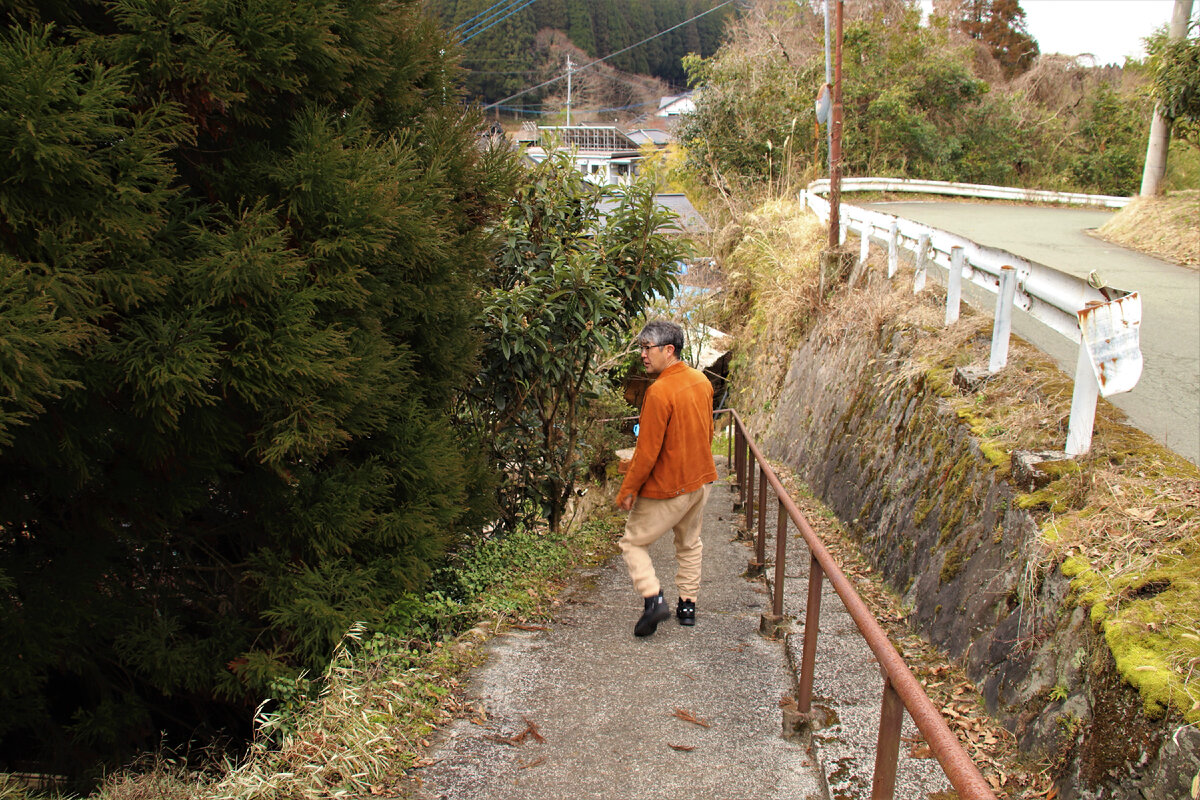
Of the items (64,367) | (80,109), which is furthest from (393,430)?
(80,109)

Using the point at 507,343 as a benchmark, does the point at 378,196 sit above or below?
above

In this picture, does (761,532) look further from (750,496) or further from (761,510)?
(750,496)

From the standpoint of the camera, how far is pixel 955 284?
6492 mm

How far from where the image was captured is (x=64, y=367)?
232 cm

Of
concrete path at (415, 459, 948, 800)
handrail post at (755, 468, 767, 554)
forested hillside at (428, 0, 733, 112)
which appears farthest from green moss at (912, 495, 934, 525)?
forested hillside at (428, 0, 733, 112)

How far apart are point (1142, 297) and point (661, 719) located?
7940mm

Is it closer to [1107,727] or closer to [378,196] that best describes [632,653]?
[1107,727]

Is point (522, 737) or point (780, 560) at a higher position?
point (780, 560)

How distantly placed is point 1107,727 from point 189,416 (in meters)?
3.22

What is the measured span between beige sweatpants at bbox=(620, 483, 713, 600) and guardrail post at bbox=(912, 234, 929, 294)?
14.1 ft

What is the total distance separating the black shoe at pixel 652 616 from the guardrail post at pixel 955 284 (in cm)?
369

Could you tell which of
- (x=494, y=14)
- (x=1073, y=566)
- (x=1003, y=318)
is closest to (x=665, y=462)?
(x=1073, y=566)

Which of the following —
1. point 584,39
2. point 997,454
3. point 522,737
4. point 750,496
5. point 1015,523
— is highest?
point 584,39

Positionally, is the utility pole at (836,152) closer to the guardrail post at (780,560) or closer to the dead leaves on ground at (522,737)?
the guardrail post at (780,560)
